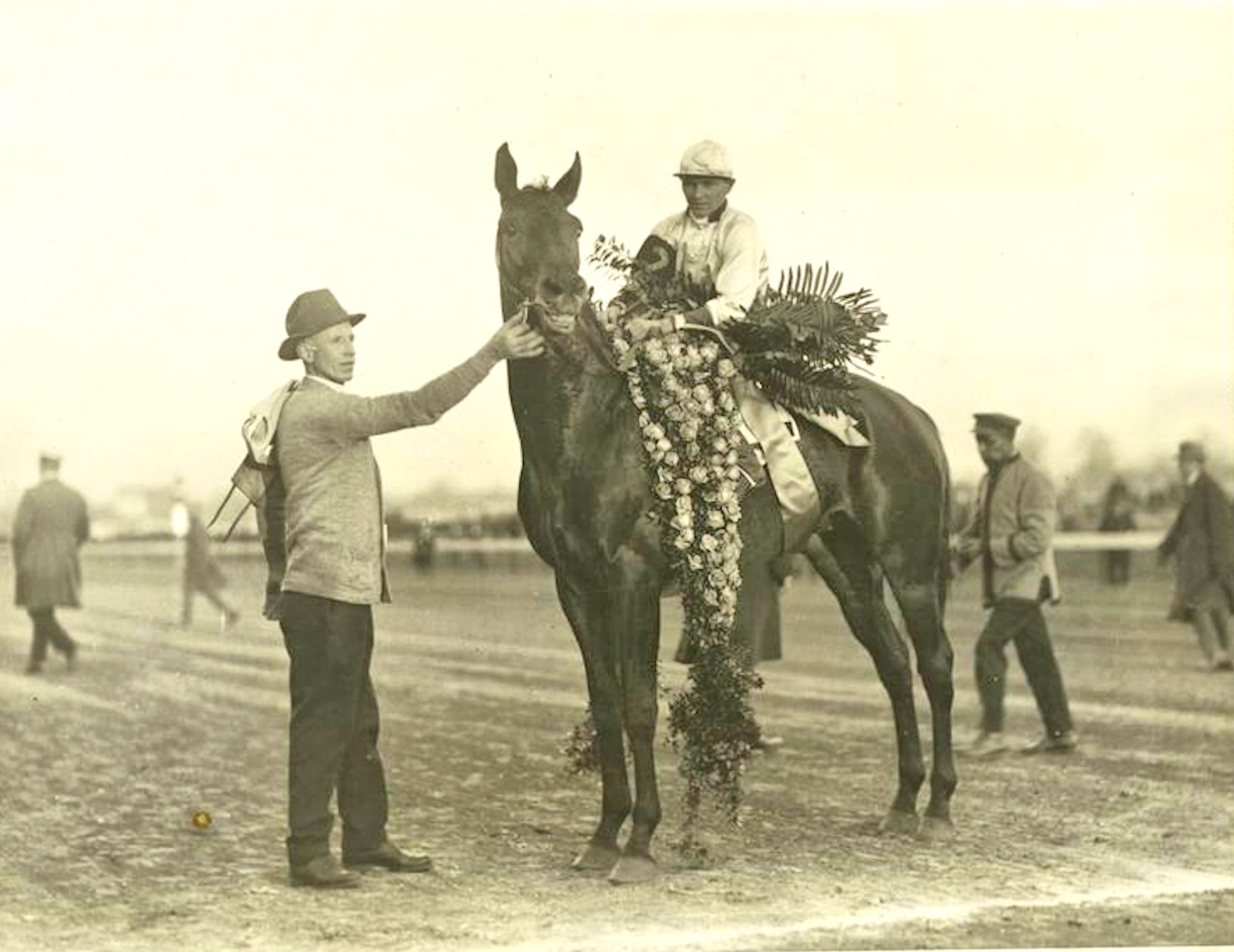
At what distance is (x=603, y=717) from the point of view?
7.41 m

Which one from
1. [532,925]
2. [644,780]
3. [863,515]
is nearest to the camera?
[532,925]

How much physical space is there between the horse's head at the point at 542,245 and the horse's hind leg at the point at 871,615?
2347mm

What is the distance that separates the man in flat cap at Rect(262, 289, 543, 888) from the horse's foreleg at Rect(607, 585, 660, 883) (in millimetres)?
1038

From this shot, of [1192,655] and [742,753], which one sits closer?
[742,753]

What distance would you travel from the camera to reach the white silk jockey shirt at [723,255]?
305 inches

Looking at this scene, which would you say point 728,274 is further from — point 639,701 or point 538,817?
point 538,817

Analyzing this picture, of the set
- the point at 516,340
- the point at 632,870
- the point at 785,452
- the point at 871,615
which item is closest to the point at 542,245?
the point at 516,340

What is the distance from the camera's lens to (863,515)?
28.2 feet

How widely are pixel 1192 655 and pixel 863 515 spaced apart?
790 centimetres

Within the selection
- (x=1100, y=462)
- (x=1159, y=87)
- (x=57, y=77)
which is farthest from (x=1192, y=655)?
(x=57, y=77)

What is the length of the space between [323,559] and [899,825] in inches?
122

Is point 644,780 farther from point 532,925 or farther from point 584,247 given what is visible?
point 584,247

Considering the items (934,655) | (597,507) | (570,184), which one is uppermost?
(570,184)

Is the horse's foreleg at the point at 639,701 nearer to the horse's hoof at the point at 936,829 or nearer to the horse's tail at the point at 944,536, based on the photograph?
the horse's hoof at the point at 936,829
